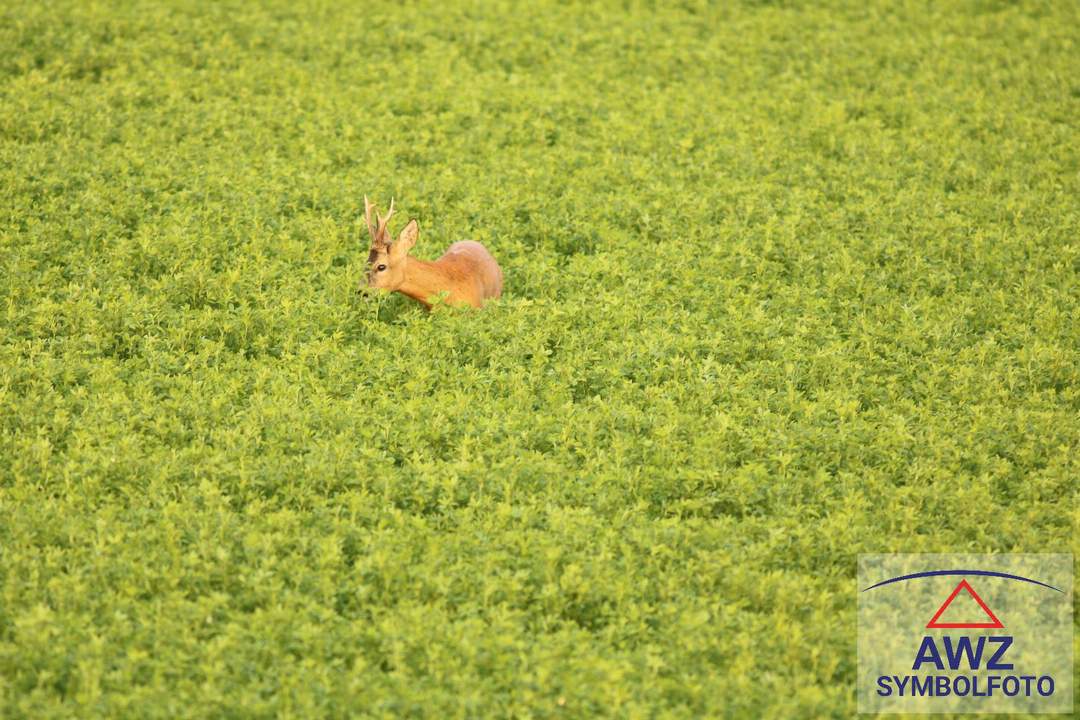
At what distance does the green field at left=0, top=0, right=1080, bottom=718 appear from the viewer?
5727 mm

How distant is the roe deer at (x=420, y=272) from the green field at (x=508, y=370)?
0.21 m

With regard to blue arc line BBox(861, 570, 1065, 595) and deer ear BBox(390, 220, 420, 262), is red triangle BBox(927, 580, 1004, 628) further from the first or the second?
deer ear BBox(390, 220, 420, 262)

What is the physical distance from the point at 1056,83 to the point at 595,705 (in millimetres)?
11511

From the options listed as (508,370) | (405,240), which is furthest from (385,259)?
(508,370)

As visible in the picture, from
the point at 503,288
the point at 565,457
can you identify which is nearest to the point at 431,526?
the point at 565,457

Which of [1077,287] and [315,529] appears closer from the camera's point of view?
[315,529]

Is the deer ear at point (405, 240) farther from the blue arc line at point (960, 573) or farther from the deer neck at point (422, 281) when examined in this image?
the blue arc line at point (960, 573)

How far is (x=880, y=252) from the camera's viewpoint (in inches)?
396

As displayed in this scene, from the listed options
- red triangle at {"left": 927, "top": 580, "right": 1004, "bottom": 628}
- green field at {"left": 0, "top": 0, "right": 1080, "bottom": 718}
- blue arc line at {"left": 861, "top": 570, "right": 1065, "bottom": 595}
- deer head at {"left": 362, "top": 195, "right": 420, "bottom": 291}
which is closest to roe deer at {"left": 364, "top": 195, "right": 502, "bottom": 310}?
deer head at {"left": 362, "top": 195, "right": 420, "bottom": 291}

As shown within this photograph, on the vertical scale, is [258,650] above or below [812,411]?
below

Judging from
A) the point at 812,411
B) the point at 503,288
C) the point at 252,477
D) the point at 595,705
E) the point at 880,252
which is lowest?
the point at 595,705

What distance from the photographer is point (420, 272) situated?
8.78m

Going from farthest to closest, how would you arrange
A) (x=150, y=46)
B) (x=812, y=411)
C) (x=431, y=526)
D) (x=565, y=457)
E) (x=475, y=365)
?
(x=150, y=46)
(x=475, y=365)
(x=812, y=411)
(x=565, y=457)
(x=431, y=526)

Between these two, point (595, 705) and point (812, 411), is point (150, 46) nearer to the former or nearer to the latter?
point (812, 411)
